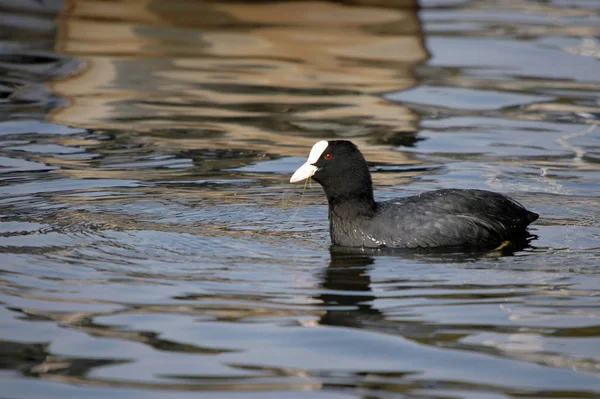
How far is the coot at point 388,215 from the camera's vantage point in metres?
7.51

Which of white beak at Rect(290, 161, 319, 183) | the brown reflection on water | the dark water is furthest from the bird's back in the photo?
the brown reflection on water

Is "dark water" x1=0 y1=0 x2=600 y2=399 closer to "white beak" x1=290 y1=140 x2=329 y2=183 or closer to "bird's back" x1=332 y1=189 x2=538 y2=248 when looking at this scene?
"bird's back" x1=332 y1=189 x2=538 y2=248

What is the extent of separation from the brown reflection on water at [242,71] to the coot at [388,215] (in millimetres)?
2798

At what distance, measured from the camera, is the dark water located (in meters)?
5.24

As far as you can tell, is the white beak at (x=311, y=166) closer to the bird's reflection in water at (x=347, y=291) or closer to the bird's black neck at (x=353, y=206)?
the bird's black neck at (x=353, y=206)

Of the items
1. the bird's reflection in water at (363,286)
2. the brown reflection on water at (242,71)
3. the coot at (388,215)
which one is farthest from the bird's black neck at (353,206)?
the brown reflection on water at (242,71)

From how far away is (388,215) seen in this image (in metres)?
7.59

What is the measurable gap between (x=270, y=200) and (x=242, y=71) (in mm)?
5990

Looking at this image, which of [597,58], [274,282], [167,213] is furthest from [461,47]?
[274,282]

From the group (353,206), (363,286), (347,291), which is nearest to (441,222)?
(353,206)

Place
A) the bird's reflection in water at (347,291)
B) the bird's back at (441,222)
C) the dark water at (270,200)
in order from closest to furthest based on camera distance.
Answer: the dark water at (270,200)
the bird's reflection in water at (347,291)
the bird's back at (441,222)

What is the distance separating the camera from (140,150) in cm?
1058

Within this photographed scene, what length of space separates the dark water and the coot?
227 mm

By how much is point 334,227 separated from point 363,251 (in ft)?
0.87
